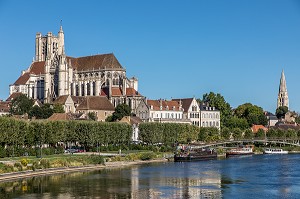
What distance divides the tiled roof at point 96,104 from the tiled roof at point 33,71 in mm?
30762

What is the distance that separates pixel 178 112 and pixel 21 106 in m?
32.2

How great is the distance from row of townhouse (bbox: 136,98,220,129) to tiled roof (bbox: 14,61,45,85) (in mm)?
40313

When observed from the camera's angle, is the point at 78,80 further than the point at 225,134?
Yes

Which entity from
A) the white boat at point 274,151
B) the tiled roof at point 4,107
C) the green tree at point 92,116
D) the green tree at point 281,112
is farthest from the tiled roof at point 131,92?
the green tree at point 281,112

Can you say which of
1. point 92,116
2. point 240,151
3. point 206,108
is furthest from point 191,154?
point 206,108

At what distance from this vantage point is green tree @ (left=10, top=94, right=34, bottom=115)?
117 meters

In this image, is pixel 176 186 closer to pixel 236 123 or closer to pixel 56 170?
pixel 56 170

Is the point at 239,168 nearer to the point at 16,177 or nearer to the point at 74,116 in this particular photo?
the point at 16,177

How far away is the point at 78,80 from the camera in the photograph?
470ft

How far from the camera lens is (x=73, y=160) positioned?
206ft

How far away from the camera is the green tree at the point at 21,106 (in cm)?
11656

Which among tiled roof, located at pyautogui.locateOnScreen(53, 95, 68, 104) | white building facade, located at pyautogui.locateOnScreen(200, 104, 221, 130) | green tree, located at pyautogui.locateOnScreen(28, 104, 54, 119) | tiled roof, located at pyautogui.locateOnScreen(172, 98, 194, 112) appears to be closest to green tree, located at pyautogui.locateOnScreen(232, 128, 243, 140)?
white building facade, located at pyautogui.locateOnScreen(200, 104, 221, 130)

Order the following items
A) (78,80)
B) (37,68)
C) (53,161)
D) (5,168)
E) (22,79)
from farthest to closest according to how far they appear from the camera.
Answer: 1. (37,68)
2. (22,79)
3. (78,80)
4. (53,161)
5. (5,168)

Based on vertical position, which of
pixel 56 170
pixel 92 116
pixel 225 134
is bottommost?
pixel 56 170
